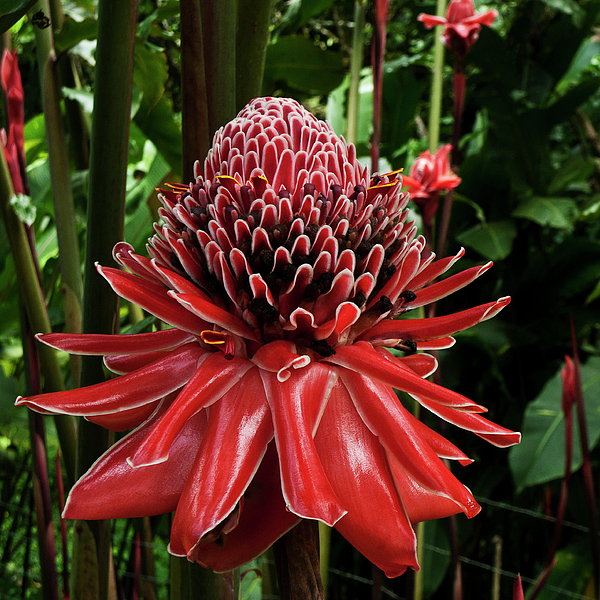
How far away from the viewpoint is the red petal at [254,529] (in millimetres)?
225

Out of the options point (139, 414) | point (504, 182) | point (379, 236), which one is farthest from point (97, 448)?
point (504, 182)

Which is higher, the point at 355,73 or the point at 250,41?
the point at 250,41

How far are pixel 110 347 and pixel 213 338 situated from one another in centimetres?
5

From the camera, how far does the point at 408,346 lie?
277 mm

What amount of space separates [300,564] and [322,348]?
0.29 ft

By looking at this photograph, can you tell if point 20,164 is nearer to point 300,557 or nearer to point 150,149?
point 300,557

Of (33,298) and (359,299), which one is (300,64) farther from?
(359,299)

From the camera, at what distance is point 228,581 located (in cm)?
29

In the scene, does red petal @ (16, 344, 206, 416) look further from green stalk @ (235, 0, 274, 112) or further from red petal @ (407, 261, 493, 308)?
green stalk @ (235, 0, 274, 112)

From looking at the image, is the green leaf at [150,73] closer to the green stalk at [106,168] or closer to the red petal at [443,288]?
the green stalk at [106,168]

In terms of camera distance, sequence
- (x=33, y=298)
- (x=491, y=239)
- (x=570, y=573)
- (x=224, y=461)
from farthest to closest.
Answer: (x=491, y=239), (x=570, y=573), (x=33, y=298), (x=224, y=461)

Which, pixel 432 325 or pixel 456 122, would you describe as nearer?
pixel 432 325

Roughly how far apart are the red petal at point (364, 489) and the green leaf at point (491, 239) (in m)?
1.52

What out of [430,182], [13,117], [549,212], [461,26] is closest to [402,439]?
[13,117]
